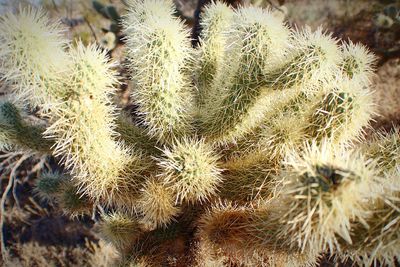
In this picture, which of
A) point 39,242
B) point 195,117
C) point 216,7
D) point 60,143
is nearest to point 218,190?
point 195,117

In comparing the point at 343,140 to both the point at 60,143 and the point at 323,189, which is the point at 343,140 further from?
the point at 60,143

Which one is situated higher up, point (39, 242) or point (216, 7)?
point (216, 7)

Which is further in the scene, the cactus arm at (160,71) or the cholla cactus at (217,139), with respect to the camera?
the cactus arm at (160,71)

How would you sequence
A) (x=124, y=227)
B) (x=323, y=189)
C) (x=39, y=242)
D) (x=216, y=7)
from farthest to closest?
(x=39, y=242), (x=216, y=7), (x=124, y=227), (x=323, y=189)

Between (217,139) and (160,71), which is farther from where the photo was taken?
(217,139)

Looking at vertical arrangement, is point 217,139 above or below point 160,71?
below

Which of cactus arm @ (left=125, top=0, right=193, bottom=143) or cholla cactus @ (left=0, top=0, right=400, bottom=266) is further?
cactus arm @ (left=125, top=0, right=193, bottom=143)

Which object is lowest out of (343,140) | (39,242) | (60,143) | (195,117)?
(39,242)

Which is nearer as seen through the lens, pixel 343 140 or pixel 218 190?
pixel 343 140
